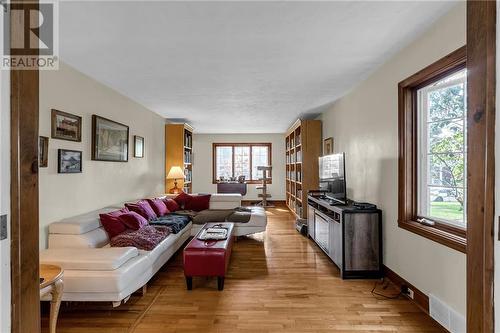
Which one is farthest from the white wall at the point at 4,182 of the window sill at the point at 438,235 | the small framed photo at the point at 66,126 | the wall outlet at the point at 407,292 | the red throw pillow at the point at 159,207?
the red throw pillow at the point at 159,207

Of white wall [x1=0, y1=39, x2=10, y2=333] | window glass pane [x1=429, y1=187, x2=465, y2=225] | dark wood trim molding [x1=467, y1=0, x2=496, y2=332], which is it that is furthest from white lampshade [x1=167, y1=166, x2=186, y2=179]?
dark wood trim molding [x1=467, y1=0, x2=496, y2=332]

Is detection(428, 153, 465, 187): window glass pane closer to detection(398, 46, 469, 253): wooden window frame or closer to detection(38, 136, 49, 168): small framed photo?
detection(398, 46, 469, 253): wooden window frame

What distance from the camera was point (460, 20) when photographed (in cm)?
196

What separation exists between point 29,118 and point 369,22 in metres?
2.25

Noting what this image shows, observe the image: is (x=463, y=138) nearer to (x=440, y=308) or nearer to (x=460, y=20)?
(x=460, y=20)

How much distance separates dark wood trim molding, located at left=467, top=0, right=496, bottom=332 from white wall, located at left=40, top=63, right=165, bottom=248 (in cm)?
329

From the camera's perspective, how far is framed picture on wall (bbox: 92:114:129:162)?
11.8ft

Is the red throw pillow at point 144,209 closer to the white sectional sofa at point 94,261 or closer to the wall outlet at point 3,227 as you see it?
the white sectional sofa at point 94,261

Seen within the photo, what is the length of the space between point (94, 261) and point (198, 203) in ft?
9.71

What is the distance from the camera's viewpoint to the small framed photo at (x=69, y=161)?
2.97 m

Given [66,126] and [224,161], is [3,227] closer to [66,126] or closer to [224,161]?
[66,126]

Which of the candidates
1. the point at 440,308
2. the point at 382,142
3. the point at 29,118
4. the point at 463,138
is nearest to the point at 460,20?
the point at 463,138

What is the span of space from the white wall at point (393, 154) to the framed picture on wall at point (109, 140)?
351cm

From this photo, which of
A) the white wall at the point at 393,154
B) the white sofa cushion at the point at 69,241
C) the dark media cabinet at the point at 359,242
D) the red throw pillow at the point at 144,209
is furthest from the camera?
the red throw pillow at the point at 144,209
